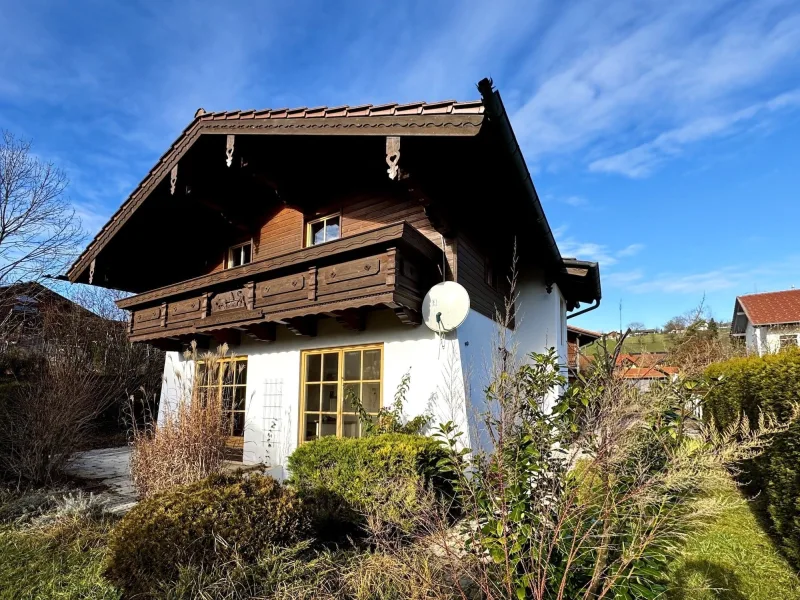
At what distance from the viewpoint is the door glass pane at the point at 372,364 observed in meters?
7.17

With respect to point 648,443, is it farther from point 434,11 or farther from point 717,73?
point 434,11

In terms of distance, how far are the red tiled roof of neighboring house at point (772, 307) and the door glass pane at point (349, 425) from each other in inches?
987

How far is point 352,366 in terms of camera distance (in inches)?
294

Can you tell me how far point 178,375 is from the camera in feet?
19.7

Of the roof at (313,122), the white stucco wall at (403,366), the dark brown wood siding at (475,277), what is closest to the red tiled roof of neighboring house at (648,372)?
the white stucco wall at (403,366)

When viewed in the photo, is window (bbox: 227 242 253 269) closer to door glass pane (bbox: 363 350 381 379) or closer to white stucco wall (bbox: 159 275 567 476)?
white stucco wall (bbox: 159 275 567 476)

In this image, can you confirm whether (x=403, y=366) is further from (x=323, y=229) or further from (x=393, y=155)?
(x=323, y=229)

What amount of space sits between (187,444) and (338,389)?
2.76 meters

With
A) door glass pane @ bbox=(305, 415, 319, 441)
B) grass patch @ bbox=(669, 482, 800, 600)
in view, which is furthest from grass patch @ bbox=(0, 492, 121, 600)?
grass patch @ bbox=(669, 482, 800, 600)

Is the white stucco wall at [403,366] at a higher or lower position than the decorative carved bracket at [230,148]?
lower

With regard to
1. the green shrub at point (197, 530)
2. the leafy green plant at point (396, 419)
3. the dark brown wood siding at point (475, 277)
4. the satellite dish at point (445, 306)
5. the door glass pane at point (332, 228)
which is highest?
the door glass pane at point (332, 228)

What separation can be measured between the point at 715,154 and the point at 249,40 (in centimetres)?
894

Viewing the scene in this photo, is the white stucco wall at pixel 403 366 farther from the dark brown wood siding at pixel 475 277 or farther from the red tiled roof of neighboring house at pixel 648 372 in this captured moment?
the red tiled roof of neighboring house at pixel 648 372

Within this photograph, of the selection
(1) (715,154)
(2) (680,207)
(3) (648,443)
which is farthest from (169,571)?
(2) (680,207)
